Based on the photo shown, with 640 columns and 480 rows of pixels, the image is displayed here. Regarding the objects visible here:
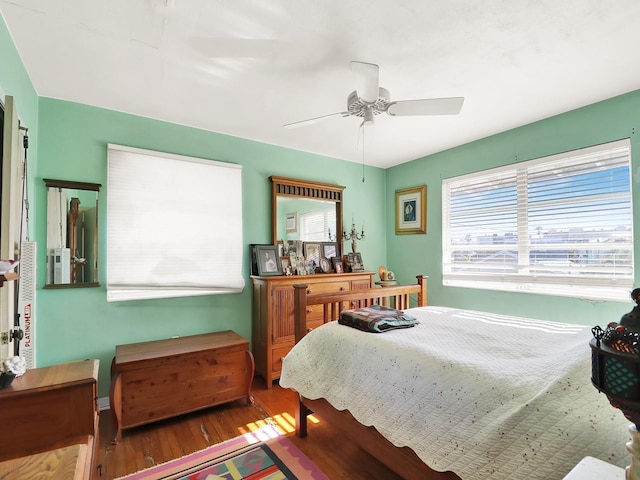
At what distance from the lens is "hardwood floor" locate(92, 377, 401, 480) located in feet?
6.35

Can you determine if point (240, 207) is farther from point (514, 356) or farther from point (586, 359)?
point (586, 359)

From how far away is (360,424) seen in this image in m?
1.73

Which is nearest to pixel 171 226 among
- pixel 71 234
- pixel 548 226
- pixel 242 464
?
pixel 71 234

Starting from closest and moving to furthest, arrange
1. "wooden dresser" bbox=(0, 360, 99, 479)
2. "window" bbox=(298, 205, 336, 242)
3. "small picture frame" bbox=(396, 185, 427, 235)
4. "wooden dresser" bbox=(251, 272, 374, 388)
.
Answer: "wooden dresser" bbox=(0, 360, 99, 479)
"wooden dresser" bbox=(251, 272, 374, 388)
"window" bbox=(298, 205, 336, 242)
"small picture frame" bbox=(396, 185, 427, 235)

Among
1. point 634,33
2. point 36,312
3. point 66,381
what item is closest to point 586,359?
point 634,33

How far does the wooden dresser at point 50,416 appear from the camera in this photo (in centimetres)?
135

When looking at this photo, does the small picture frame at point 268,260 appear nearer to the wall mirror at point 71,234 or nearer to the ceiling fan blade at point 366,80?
the wall mirror at point 71,234

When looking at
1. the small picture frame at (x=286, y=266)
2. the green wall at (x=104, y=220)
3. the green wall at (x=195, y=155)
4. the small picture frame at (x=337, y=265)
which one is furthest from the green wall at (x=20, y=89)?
the small picture frame at (x=337, y=265)

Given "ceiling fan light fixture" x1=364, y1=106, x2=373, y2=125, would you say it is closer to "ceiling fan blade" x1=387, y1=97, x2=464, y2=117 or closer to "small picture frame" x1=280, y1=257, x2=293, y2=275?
"ceiling fan blade" x1=387, y1=97, x2=464, y2=117

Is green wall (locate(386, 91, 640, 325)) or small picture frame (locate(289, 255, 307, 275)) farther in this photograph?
small picture frame (locate(289, 255, 307, 275))

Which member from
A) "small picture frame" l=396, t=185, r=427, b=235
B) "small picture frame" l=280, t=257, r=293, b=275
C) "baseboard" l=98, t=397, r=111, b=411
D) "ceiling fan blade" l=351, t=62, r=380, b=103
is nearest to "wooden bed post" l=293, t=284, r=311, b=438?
"small picture frame" l=280, t=257, r=293, b=275

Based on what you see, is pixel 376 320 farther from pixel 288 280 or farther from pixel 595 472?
pixel 288 280

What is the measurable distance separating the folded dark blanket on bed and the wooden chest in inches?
43.6

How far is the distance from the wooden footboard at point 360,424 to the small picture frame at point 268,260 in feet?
2.73
